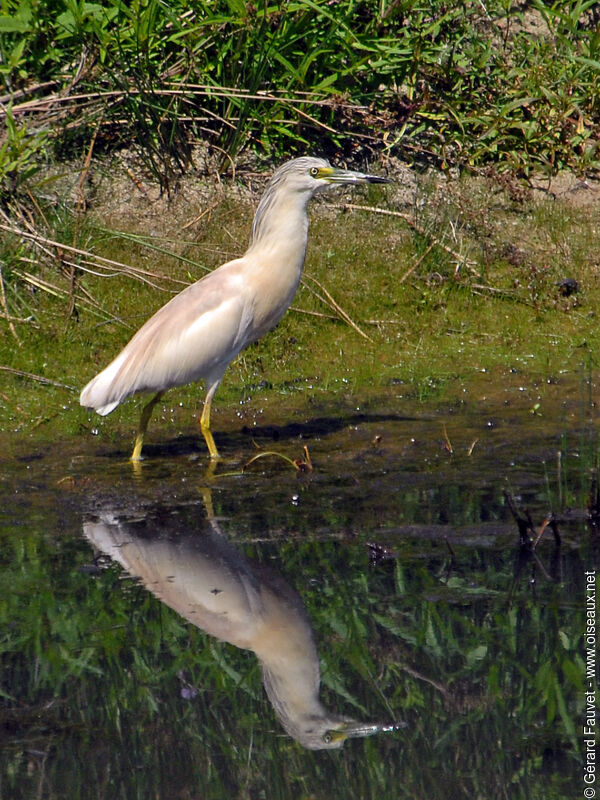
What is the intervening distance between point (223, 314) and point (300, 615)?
2.34 m

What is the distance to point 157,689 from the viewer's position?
3.74m

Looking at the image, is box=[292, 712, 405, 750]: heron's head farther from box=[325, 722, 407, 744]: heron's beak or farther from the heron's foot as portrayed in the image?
the heron's foot

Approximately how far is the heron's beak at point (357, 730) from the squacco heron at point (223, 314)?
2.63 metres

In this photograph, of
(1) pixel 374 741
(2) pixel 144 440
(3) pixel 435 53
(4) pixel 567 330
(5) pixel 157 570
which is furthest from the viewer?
(3) pixel 435 53

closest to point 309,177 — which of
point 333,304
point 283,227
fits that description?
point 283,227

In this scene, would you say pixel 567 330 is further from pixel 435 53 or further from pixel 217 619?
pixel 217 619

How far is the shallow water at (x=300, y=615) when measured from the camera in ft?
11.0

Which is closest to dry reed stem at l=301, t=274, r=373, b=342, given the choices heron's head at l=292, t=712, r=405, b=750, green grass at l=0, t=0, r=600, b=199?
green grass at l=0, t=0, r=600, b=199

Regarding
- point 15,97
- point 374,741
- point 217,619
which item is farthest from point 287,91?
point 374,741

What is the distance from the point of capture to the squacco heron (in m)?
6.16

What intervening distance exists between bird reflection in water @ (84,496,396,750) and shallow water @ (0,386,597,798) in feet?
0.03

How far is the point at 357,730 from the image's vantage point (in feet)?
11.5

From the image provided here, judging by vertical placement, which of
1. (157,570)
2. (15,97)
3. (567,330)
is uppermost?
(15,97)

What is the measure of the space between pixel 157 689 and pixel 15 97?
543 cm
